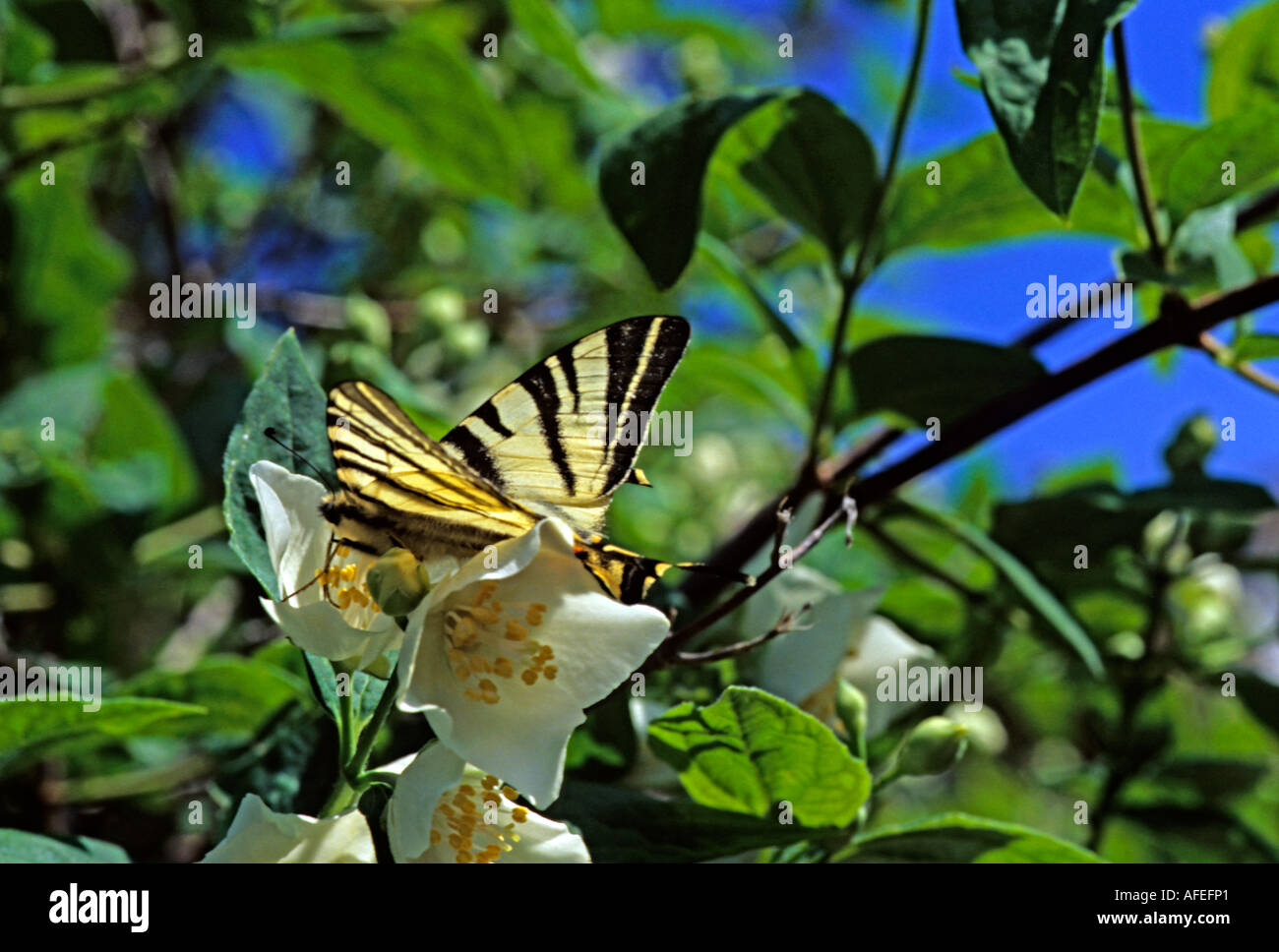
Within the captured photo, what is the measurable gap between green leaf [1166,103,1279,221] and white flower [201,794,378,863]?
3.63 feet

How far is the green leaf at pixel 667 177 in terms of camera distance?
3.97 ft

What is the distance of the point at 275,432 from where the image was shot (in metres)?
1.07

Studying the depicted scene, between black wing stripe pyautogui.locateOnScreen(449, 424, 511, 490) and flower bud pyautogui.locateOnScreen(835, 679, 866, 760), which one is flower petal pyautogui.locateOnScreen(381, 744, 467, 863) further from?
flower bud pyautogui.locateOnScreen(835, 679, 866, 760)

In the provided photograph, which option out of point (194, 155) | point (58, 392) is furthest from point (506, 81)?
point (58, 392)

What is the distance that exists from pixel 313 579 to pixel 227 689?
0.51m

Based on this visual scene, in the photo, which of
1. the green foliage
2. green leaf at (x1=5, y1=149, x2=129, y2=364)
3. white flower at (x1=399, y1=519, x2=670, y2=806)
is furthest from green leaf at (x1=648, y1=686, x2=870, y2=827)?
green leaf at (x1=5, y1=149, x2=129, y2=364)

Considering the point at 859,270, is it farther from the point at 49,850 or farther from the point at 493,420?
the point at 49,850

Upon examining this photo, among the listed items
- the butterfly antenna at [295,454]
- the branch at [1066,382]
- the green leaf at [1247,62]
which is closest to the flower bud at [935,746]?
the branch at [1066,382]

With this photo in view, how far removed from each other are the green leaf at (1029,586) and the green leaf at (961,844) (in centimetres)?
41

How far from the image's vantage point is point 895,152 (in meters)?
1.40

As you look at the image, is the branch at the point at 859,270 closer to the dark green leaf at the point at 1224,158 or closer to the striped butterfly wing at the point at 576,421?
the dark green leaf at the point at 1224,158

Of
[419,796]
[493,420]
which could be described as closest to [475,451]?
[493,420]

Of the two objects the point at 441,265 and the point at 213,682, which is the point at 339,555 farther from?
the point at 441,265

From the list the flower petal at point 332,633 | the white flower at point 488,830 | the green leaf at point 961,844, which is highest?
the flower petal at point 332,633
